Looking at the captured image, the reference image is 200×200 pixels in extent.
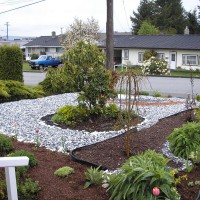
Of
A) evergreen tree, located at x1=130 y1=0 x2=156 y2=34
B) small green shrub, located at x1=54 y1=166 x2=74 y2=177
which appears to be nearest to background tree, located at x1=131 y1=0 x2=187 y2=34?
evergreen tree, located at x1=130 y1=0 x2=156 y2=34

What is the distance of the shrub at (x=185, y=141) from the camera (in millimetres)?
5699

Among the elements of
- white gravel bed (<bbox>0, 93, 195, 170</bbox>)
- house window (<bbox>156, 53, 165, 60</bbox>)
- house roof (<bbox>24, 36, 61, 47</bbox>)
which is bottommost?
white gravel bed (<bbox>0, 93, 195, 170</bbox>)

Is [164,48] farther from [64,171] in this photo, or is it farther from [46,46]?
[64,171]

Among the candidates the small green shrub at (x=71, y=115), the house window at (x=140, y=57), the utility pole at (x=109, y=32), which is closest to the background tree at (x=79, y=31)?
the house window at (x=140, y=57)

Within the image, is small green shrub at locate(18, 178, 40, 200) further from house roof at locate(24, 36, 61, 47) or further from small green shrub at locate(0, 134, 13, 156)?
house roof at locate(24, 36, 61, 47)

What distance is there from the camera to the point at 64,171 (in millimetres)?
5320

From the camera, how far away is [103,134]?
25.5 ft

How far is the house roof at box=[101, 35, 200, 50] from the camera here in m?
38.4

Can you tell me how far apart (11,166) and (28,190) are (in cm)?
111

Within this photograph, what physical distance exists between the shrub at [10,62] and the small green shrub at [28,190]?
1127cm

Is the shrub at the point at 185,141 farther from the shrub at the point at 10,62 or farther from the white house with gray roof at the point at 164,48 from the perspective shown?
the white house with gray roof at the point at 164,48

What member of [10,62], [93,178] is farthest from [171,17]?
[93,178]

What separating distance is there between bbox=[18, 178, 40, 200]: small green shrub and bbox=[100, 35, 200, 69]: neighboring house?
1333 inches

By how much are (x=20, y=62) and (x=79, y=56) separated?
300 inches
